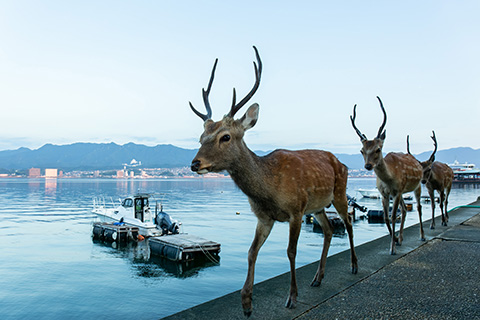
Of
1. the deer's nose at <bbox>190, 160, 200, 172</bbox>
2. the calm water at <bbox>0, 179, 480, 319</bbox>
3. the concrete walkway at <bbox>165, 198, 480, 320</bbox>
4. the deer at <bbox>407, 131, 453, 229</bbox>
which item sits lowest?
the calm water at <bbox>0, 179, 480, 319</bbox>

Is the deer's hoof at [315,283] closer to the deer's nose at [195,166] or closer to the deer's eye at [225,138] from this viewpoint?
the deer's eye at [225,138]

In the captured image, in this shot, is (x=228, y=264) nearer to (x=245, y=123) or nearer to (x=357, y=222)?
(x=245, y=123)

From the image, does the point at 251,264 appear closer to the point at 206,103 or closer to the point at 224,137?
the point at 224,137

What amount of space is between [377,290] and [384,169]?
13.0ft

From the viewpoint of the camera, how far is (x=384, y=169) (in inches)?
361

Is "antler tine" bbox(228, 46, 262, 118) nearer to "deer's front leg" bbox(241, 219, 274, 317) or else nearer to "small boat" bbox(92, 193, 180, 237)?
"deer's front leg" bbox(241, 219, 274, 317)

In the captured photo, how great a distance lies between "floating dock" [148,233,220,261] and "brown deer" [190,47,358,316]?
671 inches

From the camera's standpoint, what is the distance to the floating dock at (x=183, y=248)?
21844 mm

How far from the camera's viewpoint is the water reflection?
21859mm

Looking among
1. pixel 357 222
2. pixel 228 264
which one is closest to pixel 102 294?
pixel 228 264

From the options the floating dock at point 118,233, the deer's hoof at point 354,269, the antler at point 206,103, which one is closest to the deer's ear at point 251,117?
the antler at point 206,103

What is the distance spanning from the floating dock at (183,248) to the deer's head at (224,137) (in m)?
17.9

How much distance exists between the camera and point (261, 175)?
16.5 ft

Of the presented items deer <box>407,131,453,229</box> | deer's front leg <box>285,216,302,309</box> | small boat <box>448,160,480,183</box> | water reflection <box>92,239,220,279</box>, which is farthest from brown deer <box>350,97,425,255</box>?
small boat <box>448,160,480,183</box>
